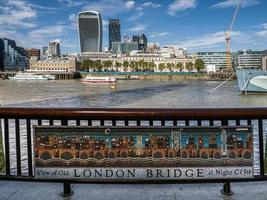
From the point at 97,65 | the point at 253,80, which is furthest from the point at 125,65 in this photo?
the point at 253,80

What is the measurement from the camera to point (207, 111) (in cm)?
391

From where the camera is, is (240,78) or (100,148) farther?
(240,78)

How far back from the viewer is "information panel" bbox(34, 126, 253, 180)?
3.97m

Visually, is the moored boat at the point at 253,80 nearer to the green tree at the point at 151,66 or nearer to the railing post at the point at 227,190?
the railing post at the point at 227,190

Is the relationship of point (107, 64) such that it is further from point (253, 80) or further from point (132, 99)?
point (132, 99)

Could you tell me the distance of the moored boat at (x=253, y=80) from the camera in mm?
45750

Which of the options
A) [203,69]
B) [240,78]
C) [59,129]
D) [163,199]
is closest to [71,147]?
[59,129]

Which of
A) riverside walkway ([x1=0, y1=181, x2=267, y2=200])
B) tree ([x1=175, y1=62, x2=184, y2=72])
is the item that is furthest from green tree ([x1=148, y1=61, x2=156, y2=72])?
riverside walkway ([x1=0, y1=181, x2=267, y2=200])

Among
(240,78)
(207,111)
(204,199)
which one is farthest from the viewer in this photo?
(240,78)

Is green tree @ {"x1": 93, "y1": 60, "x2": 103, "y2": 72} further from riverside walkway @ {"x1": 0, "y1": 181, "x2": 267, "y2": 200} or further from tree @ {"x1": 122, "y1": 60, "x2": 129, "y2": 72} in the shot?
riverside walkway @ {"x1": 0, "y1": 181, "x2": 267, "y2": 200}

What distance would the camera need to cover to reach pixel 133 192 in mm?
4496

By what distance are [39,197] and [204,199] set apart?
218cm

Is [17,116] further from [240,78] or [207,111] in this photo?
[240,78]

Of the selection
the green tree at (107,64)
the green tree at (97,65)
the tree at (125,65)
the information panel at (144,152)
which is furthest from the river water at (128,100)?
the green tree at (107,64)
